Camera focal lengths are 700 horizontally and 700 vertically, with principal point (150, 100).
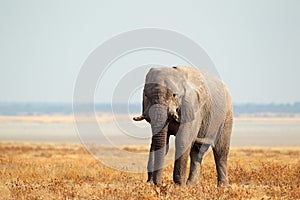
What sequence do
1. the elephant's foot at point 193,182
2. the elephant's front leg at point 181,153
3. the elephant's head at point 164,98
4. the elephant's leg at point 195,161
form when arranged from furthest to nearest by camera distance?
the elephant's leg at point 195,161 < the elephant's foot at point 193,182 < the elephant's front leg at point 181,153 < the elephant's head at point 164,98

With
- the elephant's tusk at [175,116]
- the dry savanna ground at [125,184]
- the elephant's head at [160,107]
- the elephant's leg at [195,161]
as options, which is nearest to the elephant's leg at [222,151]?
the dry savanna ground at [125,184]

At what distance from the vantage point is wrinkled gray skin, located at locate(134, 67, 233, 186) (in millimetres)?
16000

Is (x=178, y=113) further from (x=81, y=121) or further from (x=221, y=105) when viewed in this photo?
(x=81, y=121)

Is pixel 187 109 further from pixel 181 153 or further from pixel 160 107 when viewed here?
pixel 160 107

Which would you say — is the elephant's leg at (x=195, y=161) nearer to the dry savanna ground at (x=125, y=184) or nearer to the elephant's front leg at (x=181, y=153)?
the dry savanna ground at (x=125, y=184)

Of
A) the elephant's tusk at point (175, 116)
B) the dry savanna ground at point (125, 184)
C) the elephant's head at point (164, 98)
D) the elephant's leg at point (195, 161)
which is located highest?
the elephant's head at point (164, 98)

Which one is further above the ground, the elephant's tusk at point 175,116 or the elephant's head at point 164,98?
the elephant's head at point 164,98

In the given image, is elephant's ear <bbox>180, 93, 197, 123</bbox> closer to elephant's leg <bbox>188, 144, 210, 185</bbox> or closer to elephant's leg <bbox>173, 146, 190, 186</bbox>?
elephant's leg <bbox>173, 146, 190, 186</bbox>

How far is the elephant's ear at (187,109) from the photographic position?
16734 millimetres

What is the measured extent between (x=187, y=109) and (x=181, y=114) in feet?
0.96

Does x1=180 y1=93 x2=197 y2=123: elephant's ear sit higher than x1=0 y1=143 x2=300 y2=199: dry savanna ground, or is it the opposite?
x1=180 y1=93 x2=197 y2=123: elephant's ear

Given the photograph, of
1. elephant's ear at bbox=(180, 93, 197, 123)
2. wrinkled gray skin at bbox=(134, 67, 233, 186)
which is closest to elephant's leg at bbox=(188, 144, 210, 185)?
wrinkled gray skin at bbox=(134, 67, 233, 186)

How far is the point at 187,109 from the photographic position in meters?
16.9

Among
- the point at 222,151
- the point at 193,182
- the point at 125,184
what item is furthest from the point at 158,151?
the point at 222,151
